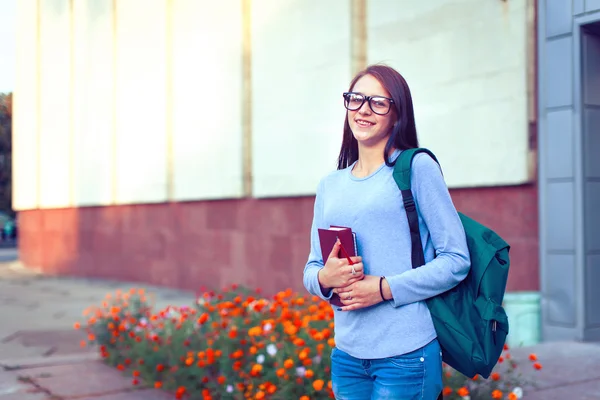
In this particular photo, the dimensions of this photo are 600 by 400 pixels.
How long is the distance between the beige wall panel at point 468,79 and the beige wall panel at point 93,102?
8.23 m

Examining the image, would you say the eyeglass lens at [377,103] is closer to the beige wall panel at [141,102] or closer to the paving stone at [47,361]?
the paving stone at [47,361]

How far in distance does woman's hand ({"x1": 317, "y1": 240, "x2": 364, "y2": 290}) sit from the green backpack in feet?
0.58

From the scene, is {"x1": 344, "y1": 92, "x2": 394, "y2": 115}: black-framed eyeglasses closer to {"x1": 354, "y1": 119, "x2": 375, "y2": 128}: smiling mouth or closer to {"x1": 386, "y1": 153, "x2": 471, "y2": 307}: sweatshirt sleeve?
{"x1": 354, "y1": 119, "x2": 375, "y2": 128}: smiling mouth

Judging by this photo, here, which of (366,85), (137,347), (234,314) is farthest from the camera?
(137,347)

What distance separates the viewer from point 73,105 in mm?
16422

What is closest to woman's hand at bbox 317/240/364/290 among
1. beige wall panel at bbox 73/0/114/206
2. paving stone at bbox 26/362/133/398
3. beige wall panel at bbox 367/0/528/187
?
paving stone at bbox 26/362/133/398

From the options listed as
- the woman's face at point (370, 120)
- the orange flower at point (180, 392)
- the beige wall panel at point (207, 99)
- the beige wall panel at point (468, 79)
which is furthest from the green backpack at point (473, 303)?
the beige wall panel at point (207, 99)

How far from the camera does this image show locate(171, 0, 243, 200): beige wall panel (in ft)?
37.1

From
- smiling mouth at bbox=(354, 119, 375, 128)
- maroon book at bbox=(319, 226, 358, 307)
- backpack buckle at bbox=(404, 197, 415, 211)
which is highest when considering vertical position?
smiling mouth at bbox=(354, 119, 375, 128)

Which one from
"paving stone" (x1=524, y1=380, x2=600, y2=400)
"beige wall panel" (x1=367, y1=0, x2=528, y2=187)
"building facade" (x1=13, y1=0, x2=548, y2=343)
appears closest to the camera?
"paving stone" (x1=524, y1=380, x2=600, y2=400)

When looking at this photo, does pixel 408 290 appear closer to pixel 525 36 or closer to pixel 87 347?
pixel 525 36

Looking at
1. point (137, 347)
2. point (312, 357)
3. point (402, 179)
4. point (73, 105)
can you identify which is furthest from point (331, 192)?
point (73, 105)

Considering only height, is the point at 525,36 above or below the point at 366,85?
above

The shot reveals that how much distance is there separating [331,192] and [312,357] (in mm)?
1900
